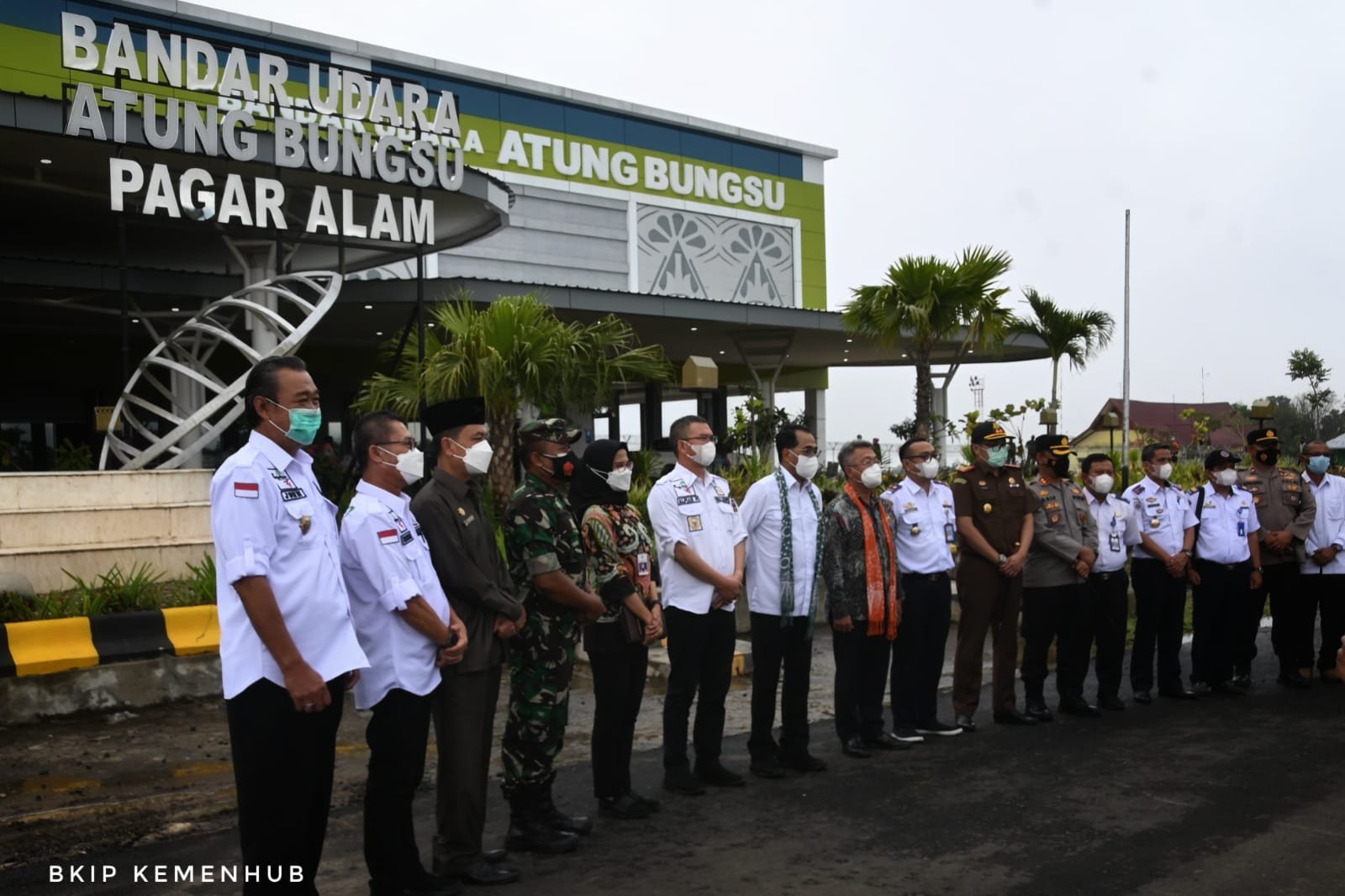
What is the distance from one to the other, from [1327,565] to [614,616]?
666cm

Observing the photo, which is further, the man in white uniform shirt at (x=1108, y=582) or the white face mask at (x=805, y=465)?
the man in white uniform shirt at (x=1108, y=582)

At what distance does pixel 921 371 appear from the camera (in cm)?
2058

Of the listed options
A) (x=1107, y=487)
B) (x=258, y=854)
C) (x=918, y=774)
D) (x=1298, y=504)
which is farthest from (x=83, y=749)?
(x=1298, y=504)

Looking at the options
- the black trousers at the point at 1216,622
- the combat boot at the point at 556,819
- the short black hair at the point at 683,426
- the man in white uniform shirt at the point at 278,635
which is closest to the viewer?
the man in white uniform shirt at the point at 278,635

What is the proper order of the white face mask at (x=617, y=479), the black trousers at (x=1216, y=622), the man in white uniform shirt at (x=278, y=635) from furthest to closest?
the black trousers at (x=1216, y=622), the white face mask at (x=617, y=479), the man in white uniform shirt at (x=278, y=635)

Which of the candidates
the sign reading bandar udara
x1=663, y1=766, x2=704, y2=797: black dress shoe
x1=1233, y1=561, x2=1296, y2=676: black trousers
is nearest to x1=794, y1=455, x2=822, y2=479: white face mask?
x1=663, y1=766, x2=704, y2=797: black dress shoe

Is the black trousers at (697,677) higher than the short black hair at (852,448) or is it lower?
lower

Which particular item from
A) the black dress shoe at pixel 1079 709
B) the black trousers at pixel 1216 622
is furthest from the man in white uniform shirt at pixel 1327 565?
the black dress shoe at pixel 1079 709

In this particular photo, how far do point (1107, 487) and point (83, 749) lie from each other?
699cm

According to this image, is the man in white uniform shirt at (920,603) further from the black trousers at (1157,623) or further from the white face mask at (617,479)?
the white face mask at (617,479)

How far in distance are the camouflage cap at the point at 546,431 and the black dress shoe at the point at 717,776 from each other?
2108mm

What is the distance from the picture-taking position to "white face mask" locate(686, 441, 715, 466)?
6.77m

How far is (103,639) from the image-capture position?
28.4 ft

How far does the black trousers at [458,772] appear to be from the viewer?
16.3 ft
